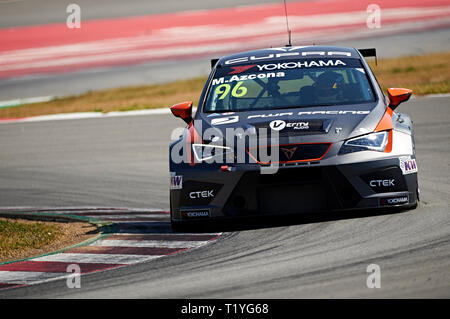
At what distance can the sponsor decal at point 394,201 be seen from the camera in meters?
6.86

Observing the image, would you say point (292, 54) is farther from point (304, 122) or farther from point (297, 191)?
point (297, 191)

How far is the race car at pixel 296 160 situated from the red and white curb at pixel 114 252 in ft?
0.84

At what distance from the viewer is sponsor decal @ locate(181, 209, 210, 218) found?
704cm

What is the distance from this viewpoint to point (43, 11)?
37.2 m

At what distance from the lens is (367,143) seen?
6848 mm

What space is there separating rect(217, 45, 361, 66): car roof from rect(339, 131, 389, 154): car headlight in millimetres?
1598

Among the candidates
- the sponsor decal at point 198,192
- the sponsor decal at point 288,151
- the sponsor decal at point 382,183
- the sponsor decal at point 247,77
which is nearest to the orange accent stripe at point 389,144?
the sponsor decal at point 382,183

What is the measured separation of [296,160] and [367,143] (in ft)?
2.00

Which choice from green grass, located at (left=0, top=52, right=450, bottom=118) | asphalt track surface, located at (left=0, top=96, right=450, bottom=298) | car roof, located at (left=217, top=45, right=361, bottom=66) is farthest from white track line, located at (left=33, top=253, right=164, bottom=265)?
green grass, located at (left=0, top=52, right=450, bottom=118)

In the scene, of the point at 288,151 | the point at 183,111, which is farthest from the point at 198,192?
the point at 183,111

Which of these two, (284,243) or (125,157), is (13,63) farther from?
(284,243)

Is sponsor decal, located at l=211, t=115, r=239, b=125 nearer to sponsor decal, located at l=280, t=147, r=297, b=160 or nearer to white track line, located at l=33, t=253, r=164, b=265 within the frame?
sponsor decal, located at l=280, t=147, r=297, b=160

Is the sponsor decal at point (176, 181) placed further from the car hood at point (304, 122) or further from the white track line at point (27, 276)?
the white track line at point (27, 276)

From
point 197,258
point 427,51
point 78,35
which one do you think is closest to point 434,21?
point 427,51
